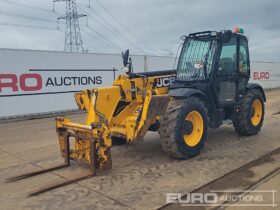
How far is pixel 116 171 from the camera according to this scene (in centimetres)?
586

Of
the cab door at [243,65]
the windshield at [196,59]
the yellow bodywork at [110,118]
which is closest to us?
the yellow bodywork at [110,118]

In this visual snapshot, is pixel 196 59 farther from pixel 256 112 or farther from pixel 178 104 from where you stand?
pixel 256 112

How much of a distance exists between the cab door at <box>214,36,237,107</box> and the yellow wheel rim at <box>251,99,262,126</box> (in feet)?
3.03

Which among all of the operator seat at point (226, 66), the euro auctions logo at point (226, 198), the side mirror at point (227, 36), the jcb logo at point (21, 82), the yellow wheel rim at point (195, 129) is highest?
the side mirror at point (227, 36)

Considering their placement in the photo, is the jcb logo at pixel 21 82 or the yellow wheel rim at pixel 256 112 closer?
the yellow wheel rim at pixel 256 112

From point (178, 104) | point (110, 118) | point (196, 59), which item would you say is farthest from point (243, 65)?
point (110, 118)

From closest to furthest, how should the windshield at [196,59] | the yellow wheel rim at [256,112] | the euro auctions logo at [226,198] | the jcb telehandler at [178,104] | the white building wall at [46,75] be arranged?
the euro auctions logo at [226,198]
the jcb telehandler at [178,104]
the windshield at [196,59]
the yellow wheel rim at [256,112]
the white building wall at [46,75]

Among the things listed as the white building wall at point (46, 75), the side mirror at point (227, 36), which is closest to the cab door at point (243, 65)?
the side mirror at point (227, 36)

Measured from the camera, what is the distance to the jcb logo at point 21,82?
527 inches

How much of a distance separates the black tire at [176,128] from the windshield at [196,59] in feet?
3.29

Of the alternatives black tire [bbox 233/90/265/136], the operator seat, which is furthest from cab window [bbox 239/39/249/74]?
black tire [bbox 233/90/265/136]

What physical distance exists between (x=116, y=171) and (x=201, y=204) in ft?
5.88

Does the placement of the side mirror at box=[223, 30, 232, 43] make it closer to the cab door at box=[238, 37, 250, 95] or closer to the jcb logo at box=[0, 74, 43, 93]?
the cab door at box=[238, 37, 250, 95]

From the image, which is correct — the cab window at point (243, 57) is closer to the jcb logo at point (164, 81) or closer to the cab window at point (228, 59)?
the cab window at point (228, 59)
